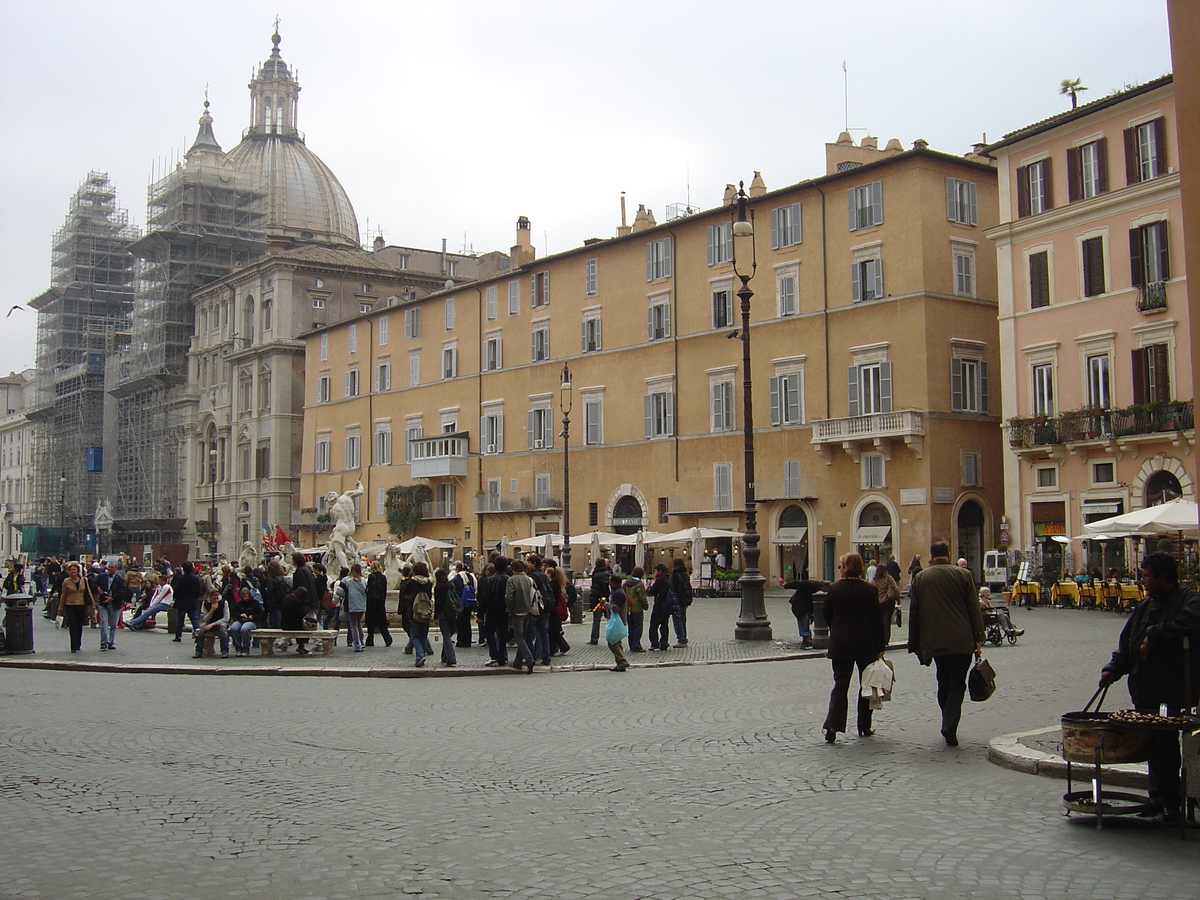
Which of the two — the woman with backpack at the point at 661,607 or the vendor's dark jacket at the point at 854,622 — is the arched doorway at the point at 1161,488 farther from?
the vendor's dark jacket at the point at 854,622

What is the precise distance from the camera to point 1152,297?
34781 millimetres

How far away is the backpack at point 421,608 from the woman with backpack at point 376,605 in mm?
3093

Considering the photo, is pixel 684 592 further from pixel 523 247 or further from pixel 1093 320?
pixel 523 247

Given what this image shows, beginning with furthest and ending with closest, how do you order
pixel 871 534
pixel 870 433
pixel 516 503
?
pixel 516 503
pixel 871 534
pixel 870 433

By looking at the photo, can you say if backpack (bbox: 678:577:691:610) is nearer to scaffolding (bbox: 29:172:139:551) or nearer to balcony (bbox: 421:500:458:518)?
balcony (bbox: 421:500:458:518)

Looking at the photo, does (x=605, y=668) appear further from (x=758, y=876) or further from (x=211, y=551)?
(x=211, y=551)

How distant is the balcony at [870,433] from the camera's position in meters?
40.9

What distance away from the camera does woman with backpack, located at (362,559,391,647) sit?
21359 millimetres

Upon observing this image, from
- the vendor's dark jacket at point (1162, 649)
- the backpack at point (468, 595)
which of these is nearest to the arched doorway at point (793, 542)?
the backpack at point (468, 595)

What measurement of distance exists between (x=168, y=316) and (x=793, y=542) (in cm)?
6022

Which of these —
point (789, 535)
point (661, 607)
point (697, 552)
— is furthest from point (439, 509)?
point (661, 607)

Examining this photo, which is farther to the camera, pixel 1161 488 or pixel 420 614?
pixel 1161 488

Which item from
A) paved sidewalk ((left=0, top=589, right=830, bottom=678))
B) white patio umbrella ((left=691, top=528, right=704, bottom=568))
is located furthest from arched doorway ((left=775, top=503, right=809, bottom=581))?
paved sidewalk ((left=0, top=589, right=830, bottom=678))

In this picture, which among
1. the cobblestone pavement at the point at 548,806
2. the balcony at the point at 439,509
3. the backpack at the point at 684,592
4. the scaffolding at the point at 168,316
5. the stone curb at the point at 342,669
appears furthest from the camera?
the scaffolding at the point at 168,316
